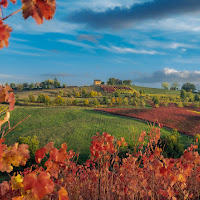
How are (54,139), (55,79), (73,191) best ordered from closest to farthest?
(73,191), (54,139), (55,79)

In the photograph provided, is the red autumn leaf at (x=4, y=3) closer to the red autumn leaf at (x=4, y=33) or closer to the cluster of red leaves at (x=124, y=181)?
the red autumn leaf at (x=4, y=33)

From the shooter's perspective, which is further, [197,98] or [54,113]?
[197,98]

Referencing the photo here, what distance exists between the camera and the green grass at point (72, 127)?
11648 millimetres

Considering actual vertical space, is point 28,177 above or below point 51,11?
below

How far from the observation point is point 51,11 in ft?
4.26

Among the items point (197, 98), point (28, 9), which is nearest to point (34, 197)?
point (28, 9)

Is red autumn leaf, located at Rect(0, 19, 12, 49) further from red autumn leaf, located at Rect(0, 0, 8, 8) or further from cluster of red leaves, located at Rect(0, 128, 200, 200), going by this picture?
cluster of red leaves, located at Rect(0, 128, 200, 200)

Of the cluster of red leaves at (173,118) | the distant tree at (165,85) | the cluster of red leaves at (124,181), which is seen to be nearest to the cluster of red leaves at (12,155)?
the cluster of red leaves at (124,181)

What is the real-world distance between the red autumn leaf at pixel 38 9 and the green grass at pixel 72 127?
8851 millimetres

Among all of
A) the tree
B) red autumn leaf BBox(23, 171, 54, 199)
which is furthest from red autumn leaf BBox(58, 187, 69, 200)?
the tree

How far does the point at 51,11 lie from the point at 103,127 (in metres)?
12.4

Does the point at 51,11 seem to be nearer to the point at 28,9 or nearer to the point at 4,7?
the point at 28,9

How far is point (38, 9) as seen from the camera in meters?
1.28

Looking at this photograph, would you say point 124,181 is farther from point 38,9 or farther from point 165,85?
point 165,85
